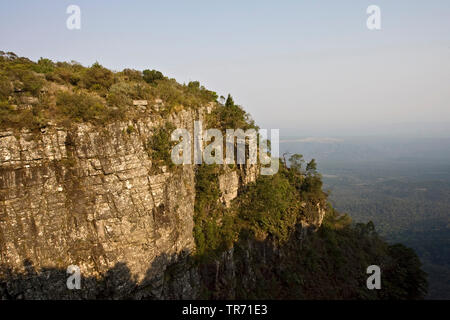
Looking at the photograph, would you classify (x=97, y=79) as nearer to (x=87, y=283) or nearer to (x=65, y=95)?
(x=65, y=95)

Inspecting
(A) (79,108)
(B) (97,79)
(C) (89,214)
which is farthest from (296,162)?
(A) (79,108)

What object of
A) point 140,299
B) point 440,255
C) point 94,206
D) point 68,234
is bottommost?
point 440,255

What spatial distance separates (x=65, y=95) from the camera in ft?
42.4

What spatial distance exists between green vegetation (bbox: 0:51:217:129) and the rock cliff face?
29.9 inches

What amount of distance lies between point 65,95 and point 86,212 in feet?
22.8

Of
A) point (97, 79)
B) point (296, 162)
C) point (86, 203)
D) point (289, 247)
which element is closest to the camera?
point (86, 203)

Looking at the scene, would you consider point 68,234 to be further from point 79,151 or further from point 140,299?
point 140,299

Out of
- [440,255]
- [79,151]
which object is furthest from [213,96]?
[440,255]

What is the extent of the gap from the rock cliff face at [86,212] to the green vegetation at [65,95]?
76cm

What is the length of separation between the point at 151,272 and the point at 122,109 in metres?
10.9

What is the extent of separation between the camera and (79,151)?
12.7 metres

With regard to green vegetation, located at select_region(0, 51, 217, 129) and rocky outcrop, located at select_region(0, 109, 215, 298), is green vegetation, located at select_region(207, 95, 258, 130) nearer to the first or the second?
green vegetation, located at select_region(0, 51, 217, 129)

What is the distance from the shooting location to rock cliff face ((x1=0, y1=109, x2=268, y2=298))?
11.3 meters

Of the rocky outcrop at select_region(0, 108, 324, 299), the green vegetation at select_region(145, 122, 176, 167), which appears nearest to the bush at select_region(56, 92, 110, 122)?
the rocky outcrop at select_region(0, 108, 324, 299)
